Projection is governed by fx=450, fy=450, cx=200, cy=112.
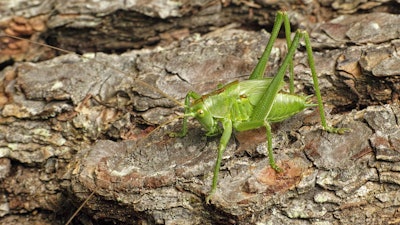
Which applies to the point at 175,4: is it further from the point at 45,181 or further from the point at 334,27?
the point at 45,181

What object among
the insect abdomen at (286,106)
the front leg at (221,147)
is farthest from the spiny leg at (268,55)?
the front leg at (221,147)

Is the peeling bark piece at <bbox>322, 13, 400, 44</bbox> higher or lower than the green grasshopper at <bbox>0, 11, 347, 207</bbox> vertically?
higher

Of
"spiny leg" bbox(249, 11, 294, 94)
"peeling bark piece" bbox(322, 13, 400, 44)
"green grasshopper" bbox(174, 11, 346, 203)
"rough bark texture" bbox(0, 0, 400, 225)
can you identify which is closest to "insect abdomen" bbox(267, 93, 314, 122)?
"green grasshopper" bbox(174, 11, 346, 203)

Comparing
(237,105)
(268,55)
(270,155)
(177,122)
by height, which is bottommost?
(177,122)

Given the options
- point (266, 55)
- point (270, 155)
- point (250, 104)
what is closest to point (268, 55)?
point (266, 55)

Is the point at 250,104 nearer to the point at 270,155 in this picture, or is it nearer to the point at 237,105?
the point at 237,105

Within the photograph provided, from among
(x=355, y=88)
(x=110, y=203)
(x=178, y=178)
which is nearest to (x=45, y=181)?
(x=110, y=203)

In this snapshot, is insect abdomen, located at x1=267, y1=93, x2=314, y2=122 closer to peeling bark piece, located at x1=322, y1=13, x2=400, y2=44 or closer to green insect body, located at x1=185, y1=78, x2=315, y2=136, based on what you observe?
green insect body, located at x1=185, y1=78, x2=315, y2=136
